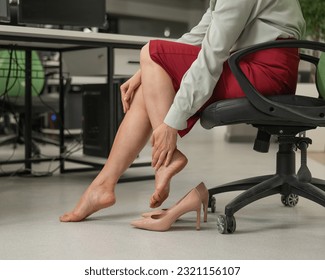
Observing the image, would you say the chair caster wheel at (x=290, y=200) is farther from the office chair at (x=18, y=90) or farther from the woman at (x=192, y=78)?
the office chair at (x=18, y=90)

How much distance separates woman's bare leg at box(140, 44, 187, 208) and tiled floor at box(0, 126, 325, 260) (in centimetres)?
18

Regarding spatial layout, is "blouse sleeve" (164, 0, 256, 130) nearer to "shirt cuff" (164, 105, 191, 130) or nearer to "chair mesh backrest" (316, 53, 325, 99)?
"shirt cuff" (164, 105, 191, 130)

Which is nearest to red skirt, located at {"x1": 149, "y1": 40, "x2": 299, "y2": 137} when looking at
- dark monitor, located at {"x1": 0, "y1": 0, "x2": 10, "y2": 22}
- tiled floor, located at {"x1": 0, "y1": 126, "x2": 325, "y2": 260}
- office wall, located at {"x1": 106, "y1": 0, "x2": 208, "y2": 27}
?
tiled floor, located at {"x1": 0, "y1": 126, "x2": 325, "y2": 260}

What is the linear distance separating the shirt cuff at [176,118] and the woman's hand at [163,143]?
21 mm

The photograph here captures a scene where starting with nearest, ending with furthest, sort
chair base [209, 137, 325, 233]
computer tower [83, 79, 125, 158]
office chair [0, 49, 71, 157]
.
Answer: chair base [209, 137, 325, 233] → computer tower [83, 79, 125, 158] → office chair [0, 49, 71, 157]

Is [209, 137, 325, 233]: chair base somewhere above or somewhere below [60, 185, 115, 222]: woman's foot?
above

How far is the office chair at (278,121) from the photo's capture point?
1.71 meters

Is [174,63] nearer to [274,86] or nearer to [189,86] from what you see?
[189,86]

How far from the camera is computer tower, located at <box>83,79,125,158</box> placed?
9.39 feet

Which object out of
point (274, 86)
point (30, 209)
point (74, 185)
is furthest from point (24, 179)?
point (274, 86)

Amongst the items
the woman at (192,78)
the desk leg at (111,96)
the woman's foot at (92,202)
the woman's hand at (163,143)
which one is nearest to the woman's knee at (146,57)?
the woman at (192,78)

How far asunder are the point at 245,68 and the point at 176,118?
284mm

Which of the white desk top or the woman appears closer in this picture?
the woman
